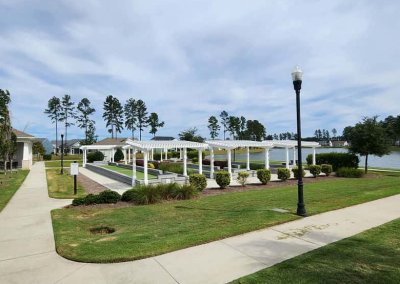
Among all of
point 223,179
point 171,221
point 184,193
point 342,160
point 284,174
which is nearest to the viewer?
point 171,221

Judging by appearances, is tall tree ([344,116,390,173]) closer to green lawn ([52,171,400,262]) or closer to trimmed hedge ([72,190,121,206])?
green lawn ([52,171,400,262])

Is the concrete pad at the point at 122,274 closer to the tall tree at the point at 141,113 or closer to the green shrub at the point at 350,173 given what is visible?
the green shrub at the point at 350,173

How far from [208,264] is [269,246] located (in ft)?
4.80

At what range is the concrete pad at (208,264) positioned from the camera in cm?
448

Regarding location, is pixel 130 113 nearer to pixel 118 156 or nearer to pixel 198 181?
pixel 118 156

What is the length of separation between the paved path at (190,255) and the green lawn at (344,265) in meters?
0.26

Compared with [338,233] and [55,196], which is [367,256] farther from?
[55,196]

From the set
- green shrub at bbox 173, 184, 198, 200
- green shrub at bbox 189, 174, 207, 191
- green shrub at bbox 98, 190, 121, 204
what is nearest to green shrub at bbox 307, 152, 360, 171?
green shrub at bbox 189, 174, 207, 191

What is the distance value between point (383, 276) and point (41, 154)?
65.0 metres

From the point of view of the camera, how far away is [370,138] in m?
21.3

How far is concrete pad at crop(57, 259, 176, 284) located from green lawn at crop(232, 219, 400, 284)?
124 cm

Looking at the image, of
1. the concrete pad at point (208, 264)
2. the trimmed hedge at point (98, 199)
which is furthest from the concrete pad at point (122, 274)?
the trimmed hedge at point (98, 199)

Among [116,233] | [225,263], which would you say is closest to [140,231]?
[116,233]

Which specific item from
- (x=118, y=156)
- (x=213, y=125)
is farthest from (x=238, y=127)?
(x=118, y=156)
